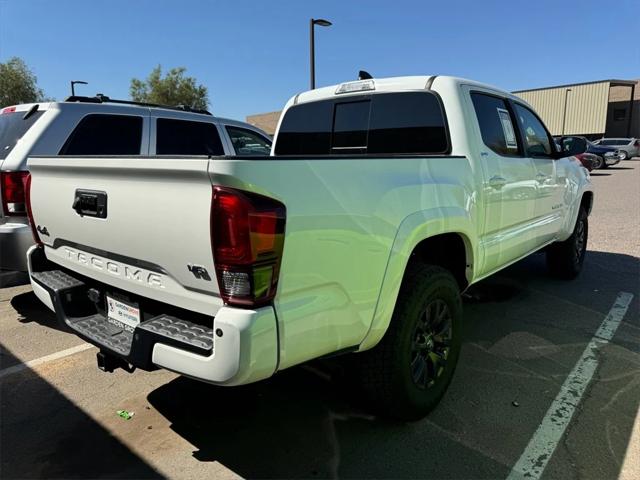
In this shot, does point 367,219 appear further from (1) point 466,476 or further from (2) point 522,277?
(2) point 522,277

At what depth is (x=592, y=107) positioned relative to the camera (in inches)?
1690

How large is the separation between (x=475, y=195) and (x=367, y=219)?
1304 millimetres

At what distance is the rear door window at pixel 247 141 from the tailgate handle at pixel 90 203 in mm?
4057

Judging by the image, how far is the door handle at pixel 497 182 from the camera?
3.46 meters

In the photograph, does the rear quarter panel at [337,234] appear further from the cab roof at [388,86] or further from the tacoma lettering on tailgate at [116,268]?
the cab roof at [388,86]

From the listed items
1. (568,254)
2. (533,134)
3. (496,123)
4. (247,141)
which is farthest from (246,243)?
(247,141)

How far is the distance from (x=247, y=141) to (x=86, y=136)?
2.35 meters

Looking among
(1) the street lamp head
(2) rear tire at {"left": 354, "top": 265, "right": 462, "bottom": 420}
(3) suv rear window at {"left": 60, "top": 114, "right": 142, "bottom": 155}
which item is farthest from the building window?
(2) rear tire at {"left": 354, "top": 265, "right": 462, "bottom": 420}

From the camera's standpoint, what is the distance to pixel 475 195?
3236mm

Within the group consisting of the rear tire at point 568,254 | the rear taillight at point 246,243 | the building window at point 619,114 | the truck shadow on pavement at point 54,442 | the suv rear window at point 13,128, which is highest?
the building window at point 619,114

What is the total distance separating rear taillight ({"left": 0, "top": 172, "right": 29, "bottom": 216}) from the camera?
413cm

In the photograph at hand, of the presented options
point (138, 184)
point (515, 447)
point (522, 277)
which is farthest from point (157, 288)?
point (522, 277)

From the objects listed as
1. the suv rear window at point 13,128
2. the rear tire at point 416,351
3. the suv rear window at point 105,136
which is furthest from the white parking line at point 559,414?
the suv rear window at point 13,128

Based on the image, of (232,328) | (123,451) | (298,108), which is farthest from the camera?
(298,108)
